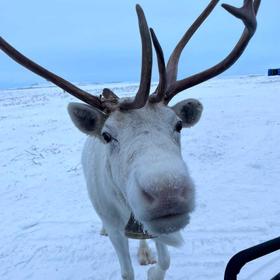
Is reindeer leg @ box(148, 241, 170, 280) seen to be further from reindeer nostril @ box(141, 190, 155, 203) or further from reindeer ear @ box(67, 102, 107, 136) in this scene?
reindeer nostril @ box(141, 190, 155, 203)

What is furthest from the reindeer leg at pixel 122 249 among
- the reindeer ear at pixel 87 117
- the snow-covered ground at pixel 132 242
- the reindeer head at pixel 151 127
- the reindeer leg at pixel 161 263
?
the reindeer ear at pixel 87 117

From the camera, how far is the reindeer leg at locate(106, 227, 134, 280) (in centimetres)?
370

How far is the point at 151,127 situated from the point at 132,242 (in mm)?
3003

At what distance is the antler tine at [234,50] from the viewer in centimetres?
280

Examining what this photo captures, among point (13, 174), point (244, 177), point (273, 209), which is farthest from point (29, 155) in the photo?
point (273, 209)

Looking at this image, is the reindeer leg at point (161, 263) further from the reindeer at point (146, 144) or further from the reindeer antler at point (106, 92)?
the reindeer antler at point (106, 92)

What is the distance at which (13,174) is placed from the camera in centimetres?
862

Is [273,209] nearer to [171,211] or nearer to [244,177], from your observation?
[244,177]

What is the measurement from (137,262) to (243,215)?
2.03 metres

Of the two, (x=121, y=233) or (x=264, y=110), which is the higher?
(x=121, y=233)

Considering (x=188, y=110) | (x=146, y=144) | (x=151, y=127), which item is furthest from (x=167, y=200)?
(x=188, y=110)

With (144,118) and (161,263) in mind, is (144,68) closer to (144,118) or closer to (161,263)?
(144,118)

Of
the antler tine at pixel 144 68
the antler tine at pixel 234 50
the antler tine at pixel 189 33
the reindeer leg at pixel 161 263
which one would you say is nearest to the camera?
the antler tine at pixel 144 68

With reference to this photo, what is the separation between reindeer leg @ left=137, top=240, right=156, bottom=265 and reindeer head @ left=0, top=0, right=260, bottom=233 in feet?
6.68
